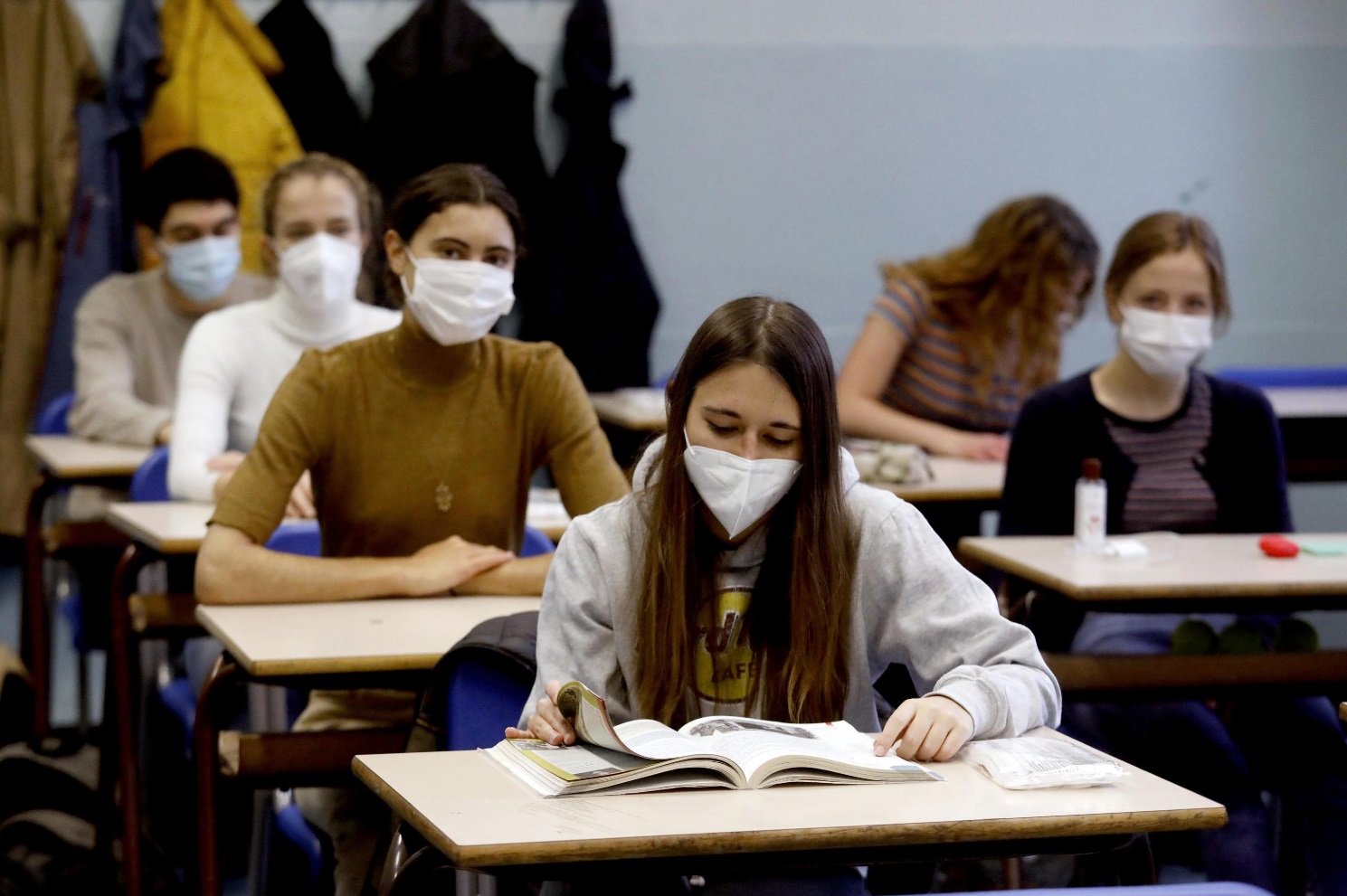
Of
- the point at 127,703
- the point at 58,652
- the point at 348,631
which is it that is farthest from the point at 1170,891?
the point at 58,652

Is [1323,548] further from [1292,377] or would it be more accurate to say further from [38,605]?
[38,605]

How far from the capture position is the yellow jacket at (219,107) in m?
5.25

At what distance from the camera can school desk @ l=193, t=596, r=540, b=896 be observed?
2.26m

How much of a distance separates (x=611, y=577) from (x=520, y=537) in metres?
0.93

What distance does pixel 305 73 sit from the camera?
537cm

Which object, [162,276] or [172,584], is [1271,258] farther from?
[172,584]

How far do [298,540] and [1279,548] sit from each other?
1.64m

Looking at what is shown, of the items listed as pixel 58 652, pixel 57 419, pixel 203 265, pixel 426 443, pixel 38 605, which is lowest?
pixel 58 652

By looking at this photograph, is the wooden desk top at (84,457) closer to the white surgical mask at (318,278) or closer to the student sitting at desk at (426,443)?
the white surgical mask at (318,278)

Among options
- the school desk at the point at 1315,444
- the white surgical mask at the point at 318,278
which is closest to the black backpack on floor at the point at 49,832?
the white surgical mask at the point at 318,278

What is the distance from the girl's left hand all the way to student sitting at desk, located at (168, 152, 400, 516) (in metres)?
1.87

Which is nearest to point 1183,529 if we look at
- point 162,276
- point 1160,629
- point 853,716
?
point 1160,629

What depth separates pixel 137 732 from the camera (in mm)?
3365

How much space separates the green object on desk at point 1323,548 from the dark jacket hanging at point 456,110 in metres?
2.80
